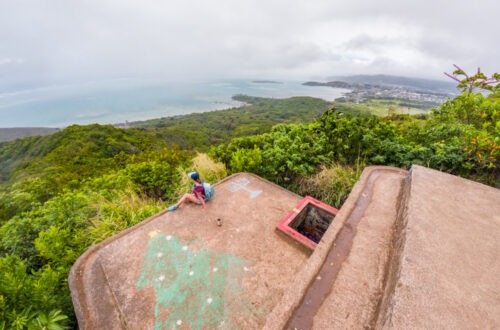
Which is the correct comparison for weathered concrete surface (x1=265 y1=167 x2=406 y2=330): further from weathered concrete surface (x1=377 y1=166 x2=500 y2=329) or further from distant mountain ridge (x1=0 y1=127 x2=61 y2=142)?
distant mountain ridge (x1=0 y1=127 x2=61 y2=142)

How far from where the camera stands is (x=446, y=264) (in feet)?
5.43

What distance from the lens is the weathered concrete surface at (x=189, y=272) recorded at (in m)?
2.15

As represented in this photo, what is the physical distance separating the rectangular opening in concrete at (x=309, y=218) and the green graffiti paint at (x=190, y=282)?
1.03 metres

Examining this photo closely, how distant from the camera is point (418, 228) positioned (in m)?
1.97

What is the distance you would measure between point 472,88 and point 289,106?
102775 mm

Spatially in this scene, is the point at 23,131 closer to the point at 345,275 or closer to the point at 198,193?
the point at 198,193

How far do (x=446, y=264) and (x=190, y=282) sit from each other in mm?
2554

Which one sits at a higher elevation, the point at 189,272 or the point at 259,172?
the point at 259,172

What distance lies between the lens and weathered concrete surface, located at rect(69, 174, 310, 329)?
215 cm

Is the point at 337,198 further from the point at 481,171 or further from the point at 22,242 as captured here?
the point at 22,242

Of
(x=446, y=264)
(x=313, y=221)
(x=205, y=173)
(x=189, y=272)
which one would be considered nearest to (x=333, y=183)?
(x=313, y=221)

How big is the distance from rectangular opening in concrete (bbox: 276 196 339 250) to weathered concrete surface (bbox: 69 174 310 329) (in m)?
0.21

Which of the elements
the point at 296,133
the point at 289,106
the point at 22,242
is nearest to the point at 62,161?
the point at 22,242

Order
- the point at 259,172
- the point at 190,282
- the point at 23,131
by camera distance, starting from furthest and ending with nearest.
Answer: the point at 23,131 < the point at 259,172 < the point at 190,282
